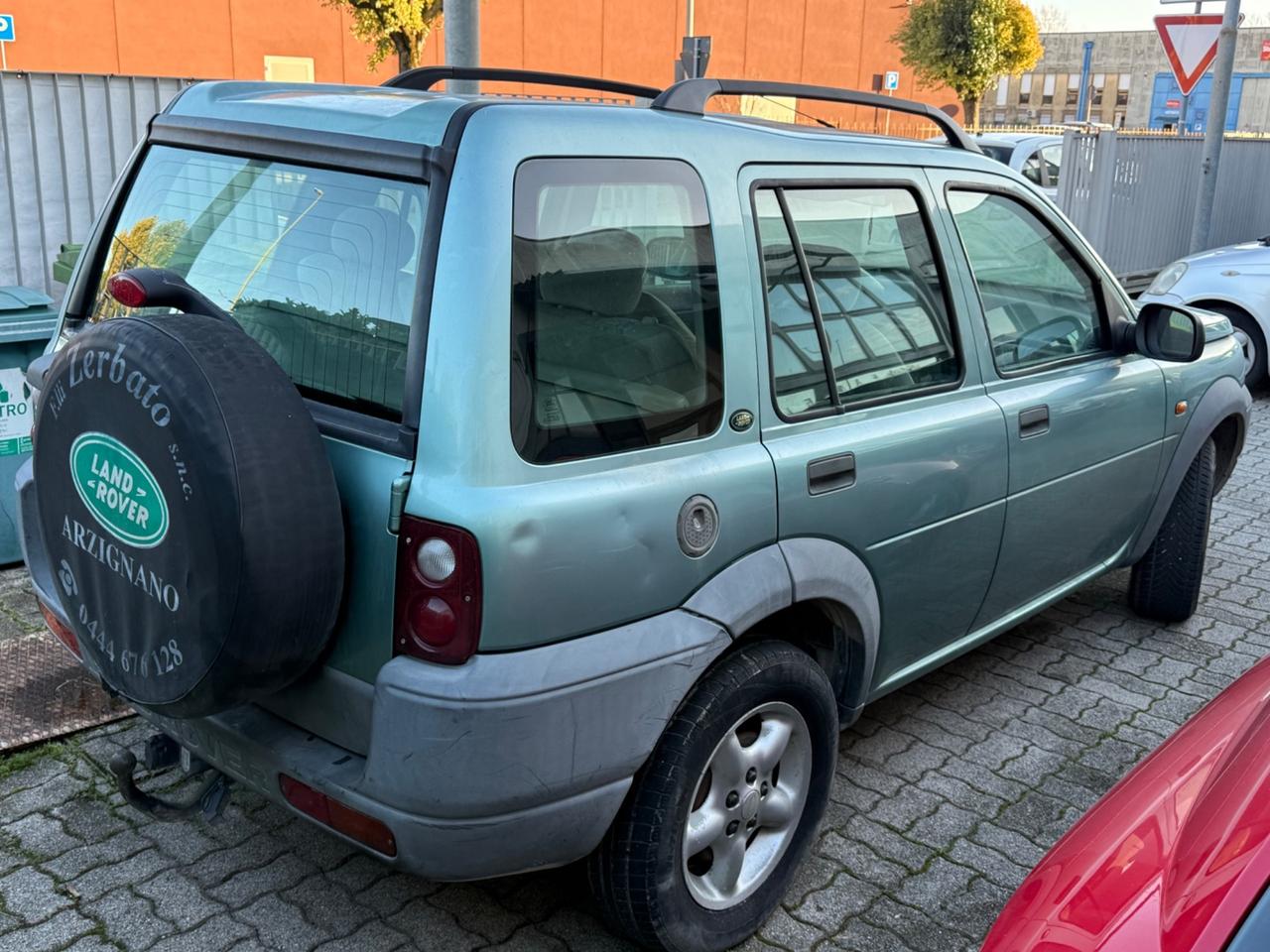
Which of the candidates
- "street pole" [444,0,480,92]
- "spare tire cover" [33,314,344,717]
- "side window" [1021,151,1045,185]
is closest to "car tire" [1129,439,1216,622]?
"street pole" [444,0,480,92]

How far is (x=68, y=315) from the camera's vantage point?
10.4 feet

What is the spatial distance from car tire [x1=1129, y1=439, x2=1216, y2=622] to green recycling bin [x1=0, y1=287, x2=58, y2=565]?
446cm

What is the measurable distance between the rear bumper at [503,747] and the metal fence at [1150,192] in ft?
37.3

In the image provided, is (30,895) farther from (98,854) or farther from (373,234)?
(373,234)

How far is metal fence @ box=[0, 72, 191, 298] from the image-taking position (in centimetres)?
700

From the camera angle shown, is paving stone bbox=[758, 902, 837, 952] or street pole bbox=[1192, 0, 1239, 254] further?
street pole bbox=[1192, 0, 1239, 254]

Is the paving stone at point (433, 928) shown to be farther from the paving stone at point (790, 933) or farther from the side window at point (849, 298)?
the side window at point (849, 298)

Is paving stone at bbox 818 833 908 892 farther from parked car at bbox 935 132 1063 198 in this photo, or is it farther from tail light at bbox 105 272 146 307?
parked car at bbox 935 132 1063 198

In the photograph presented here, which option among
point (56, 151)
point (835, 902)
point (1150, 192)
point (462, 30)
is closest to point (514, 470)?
point (835, 902)

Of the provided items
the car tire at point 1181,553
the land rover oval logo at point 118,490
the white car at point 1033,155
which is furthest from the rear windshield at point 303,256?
the white car at point 1033,155

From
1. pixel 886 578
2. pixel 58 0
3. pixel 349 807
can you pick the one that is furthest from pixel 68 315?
pixel 58 0

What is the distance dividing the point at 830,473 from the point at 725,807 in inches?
31.9

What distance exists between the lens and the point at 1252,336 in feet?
30.5

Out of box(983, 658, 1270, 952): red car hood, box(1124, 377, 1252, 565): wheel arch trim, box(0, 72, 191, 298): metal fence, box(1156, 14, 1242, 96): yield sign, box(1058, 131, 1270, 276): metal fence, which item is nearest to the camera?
box(983, 658, 1270, 952): red car hood
